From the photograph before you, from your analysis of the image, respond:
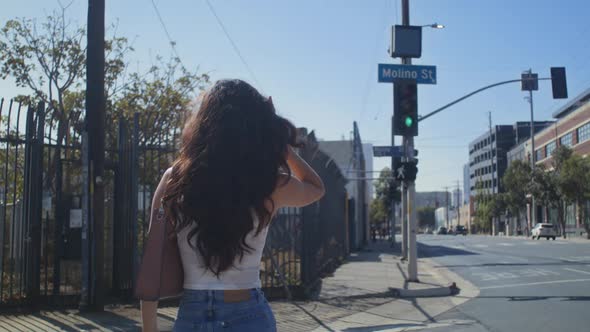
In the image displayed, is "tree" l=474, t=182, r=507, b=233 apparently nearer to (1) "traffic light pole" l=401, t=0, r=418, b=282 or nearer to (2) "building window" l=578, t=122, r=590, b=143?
(2) "building window" l=578, t=122, r=590, b=143

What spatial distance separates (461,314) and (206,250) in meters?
8.32

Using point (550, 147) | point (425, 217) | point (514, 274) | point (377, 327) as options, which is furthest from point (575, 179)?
point (425, 217)

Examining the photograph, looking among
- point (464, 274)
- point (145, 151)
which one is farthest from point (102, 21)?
point (464, 274)

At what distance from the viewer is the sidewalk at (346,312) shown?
8336 mm

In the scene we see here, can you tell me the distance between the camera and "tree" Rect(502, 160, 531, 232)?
6122 centimetres

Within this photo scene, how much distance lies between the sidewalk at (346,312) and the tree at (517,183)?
50.3 metres

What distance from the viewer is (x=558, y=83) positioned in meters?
18.4

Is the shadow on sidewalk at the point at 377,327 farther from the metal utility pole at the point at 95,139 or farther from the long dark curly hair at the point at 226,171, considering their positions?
the long dark curly hair at the point at 226,171

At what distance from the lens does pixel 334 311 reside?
10023mm

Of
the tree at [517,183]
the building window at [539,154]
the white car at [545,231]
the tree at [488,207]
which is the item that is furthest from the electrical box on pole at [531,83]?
the tree at [488,207]

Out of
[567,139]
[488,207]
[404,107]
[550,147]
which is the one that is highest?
[567,139]

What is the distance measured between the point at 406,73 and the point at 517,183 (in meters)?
53.0

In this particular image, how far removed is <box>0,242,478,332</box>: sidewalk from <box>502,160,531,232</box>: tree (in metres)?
50.3

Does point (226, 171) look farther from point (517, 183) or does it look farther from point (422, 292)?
point (517, 183)
